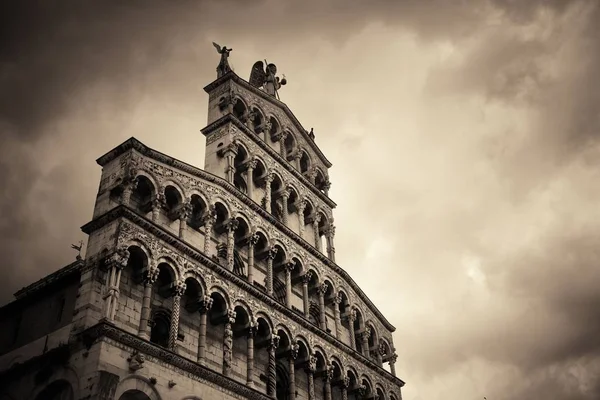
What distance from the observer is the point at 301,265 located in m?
32.6

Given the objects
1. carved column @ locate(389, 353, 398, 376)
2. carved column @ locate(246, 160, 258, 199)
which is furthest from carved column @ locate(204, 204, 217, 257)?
carved column @ locate(389, 353, 398, 376)

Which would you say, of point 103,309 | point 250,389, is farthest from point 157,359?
point 250,389

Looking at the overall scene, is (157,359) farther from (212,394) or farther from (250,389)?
(250,389)

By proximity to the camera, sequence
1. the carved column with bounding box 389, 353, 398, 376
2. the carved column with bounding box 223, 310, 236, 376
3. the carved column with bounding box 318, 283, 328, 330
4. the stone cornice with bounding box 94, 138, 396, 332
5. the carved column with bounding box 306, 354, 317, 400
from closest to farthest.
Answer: the carved column with bounding box 223, 310, 236, 376 → the stone cornice with bounding box 94, 138, 396, 332 → the carved column with bounding box 306, 354, 317, 400 → the carved column with bounding box 318, 283, 328, 330 → the carved column with bounding box 389, 353, 398, 376

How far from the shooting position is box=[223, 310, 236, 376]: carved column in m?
24.0

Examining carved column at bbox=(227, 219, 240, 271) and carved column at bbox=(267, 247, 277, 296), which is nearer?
carved column at bbox=(227, 219, 240, 271)

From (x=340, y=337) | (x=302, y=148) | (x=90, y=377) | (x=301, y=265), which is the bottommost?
(x=90, y=377)

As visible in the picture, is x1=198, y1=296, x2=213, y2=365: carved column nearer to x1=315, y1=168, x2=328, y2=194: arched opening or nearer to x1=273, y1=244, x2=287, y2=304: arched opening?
x1=273, y1=244, x2=287, y2=304: arched opening

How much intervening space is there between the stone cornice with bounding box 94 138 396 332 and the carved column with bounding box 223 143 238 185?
58.5 inches

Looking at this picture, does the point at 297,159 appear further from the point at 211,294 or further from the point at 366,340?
Result: the point at 211,294

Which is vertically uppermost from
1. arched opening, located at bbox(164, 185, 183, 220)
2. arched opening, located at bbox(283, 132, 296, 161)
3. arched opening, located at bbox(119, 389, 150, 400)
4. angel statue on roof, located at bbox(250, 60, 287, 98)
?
angel statue on roof, located at bbox(250, 60, 287, 98)

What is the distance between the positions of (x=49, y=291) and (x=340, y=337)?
16342mm

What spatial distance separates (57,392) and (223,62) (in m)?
21.7

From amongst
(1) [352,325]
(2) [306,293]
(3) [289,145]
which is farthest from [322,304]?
(3) [289,145]
